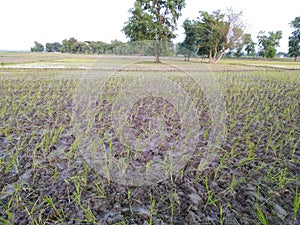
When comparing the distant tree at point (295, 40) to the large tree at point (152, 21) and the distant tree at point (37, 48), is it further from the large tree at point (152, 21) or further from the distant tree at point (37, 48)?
the distant tree at point (37, 48)

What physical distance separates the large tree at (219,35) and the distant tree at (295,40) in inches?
828

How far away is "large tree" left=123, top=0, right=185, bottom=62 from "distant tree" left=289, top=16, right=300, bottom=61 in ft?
89.1

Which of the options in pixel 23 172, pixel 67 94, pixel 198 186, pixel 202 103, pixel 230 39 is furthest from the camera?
pixel 230 39

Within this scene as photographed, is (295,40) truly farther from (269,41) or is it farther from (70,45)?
(70,45)

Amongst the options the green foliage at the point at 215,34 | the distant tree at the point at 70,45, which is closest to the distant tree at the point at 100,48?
the green foliage at the point at 215,34

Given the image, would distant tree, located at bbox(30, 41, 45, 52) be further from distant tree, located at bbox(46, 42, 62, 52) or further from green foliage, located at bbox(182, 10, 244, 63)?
green foliage, located at bbox(182, 10, 244, 63)

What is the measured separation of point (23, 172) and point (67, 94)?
315 cm

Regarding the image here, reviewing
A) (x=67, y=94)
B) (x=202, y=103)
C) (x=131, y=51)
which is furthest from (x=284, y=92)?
(x=67, y=94)

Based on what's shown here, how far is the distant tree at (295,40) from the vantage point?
3547cm

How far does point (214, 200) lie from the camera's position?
1328 millimetres

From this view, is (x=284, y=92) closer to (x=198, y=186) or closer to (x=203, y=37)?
(x=198, y=186)

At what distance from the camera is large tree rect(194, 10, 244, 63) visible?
757 inches

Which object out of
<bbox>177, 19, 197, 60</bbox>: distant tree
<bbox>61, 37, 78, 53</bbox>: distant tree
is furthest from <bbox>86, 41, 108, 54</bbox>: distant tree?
<bbox>61, 37, 78, 53</bbox>: distant tree

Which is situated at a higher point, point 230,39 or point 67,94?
point 230,39
